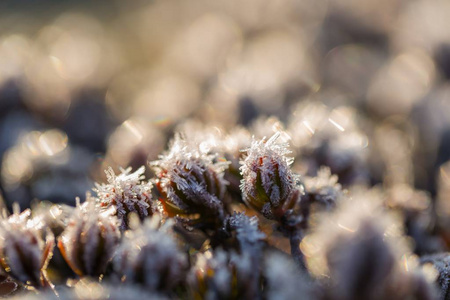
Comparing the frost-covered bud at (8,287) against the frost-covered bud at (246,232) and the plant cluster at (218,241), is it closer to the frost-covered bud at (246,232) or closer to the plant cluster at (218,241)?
the plant cluster at (218,241)

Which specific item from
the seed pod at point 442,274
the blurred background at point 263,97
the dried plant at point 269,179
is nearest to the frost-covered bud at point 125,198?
the dried plant at point 269,179

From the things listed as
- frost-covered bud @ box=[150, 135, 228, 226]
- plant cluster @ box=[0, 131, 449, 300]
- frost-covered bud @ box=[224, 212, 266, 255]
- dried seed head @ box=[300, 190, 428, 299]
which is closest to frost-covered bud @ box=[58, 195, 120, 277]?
plant cluster @ box=[0, 131, 449, 300]

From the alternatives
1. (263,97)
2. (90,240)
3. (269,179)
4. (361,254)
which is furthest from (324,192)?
(263,97)

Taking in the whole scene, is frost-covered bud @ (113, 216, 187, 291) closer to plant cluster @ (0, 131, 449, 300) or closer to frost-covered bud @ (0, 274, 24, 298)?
plant cluster @ (0, 131, 449, 300)

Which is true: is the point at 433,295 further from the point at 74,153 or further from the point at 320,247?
the point at 74,153

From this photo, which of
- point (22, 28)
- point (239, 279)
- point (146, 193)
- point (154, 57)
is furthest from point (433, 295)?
point (22, 28)

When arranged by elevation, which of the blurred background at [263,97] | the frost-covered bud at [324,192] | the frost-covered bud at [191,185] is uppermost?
the frost-covered bud at [191,185]

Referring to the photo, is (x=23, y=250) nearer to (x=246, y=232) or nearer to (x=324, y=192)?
(x=246, y=232)
